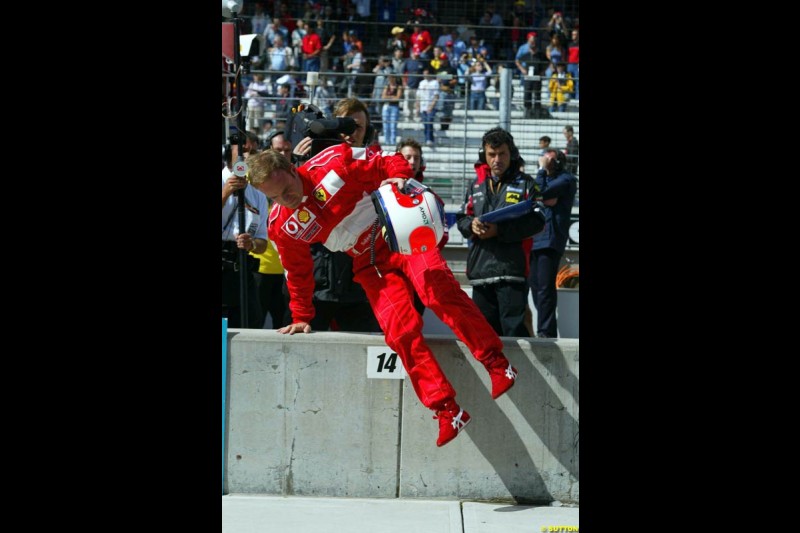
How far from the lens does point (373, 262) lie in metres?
5.50

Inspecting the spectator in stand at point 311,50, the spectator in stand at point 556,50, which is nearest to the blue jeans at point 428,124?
the spectator in stand at point 556,50

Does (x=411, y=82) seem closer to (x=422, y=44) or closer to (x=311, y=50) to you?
(x=422, y=44)

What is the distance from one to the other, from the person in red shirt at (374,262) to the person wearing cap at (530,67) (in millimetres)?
7493

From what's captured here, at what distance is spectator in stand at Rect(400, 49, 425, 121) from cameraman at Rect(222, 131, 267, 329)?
17.6 feet

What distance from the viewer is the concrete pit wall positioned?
5301 millimetres

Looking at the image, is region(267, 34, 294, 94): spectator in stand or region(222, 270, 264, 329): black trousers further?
region(267, 34, 294, 94): spectator in stand

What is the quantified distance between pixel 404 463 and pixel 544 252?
149 inches

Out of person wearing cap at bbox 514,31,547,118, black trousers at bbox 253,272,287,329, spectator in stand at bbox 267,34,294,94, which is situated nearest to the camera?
black trousers at bbox 253,272,287,329

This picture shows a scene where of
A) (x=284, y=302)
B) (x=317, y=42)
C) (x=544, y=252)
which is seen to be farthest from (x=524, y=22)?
(x=284, y=302)

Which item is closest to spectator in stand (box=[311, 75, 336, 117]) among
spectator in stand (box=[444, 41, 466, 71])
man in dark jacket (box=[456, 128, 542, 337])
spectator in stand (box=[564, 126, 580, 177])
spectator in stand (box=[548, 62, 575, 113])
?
spectator in stand (box=[548, 62, 575, 113])

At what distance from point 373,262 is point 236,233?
1711mm

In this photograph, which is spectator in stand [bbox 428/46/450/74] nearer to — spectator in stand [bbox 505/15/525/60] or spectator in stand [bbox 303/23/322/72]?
spectator in stand [bbox 505/15/525/60]

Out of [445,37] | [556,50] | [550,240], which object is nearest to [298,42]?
[445,37]

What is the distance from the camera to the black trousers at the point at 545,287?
27.9 ft
